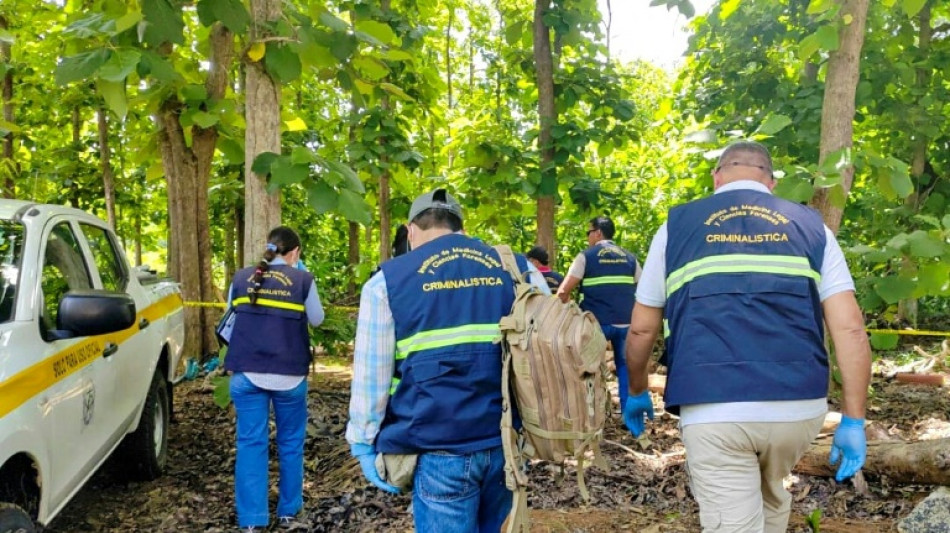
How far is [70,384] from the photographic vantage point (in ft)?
10.9

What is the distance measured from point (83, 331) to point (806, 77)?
736cm

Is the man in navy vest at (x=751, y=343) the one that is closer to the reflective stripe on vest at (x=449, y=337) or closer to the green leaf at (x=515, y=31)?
the reflective stripe on vest at (x=449, y=337)

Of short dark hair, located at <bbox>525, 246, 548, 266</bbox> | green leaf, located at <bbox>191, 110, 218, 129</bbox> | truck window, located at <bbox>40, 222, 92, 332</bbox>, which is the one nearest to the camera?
truck window, located at <bbox>40, 222, 92, 332</bbox>

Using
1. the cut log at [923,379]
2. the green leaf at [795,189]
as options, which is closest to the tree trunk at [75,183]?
the green leaf at [795,189]

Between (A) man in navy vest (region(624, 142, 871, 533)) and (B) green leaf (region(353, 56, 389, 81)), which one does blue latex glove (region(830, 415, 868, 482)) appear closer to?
(A) man in navy vest (region(624, 142, 871, 533))

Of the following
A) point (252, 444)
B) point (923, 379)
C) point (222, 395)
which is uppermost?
point (222, 395)

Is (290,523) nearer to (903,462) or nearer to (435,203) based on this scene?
(435,203)

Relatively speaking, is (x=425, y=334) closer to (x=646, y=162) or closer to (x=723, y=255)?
(x=723, y=255)

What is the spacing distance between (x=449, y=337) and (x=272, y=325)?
2.15 meters

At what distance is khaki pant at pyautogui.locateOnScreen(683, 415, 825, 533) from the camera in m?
2.64

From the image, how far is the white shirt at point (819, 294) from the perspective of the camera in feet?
8.58

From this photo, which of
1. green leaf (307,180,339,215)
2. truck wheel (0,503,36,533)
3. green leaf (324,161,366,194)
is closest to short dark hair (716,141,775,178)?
green leaf (324,161,366,194)

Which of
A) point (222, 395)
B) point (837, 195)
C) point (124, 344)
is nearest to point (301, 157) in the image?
point (124, 344)

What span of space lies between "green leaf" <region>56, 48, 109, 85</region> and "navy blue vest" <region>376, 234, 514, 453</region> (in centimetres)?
206
